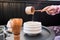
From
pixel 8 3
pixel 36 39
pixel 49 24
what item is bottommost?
pixel 49 24

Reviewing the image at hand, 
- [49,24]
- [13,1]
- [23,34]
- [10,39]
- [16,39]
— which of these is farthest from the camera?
[49,24]

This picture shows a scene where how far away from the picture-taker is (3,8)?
5.95 ft

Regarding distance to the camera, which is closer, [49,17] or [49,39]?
[49,39]

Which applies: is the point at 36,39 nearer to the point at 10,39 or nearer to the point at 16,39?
the point at 10,39

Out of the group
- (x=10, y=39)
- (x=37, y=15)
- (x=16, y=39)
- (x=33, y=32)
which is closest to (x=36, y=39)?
(x=33, y=32)

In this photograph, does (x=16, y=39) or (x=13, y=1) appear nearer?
(x=16, y=39)

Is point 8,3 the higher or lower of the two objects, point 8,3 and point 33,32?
the higher

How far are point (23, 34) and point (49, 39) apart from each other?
0.76 feet

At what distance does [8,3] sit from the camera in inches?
70.9

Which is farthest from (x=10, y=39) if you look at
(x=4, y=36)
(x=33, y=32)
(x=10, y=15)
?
(x=10, y=15)

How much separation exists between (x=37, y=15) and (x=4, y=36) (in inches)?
35.8

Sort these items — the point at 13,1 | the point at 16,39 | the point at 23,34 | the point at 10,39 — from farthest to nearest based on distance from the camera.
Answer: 1. the point at 13,1
2. the point at 23,34
3. the point at 10,39
4. the point at 16,39

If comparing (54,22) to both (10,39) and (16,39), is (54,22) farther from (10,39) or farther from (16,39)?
(16,39)

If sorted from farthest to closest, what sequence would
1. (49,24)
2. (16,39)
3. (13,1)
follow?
(49,24), (13,1), (16,39)
